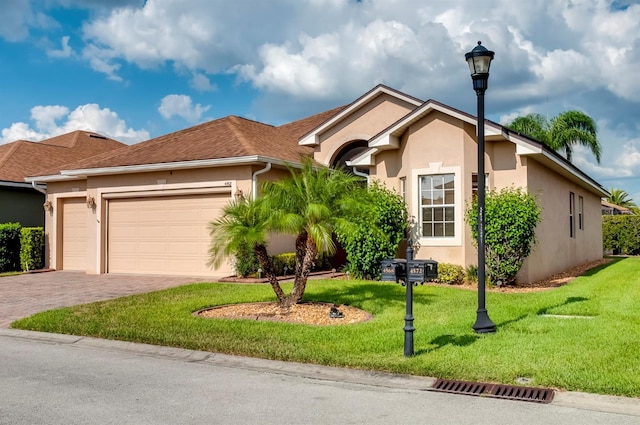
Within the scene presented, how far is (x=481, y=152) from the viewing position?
864cm

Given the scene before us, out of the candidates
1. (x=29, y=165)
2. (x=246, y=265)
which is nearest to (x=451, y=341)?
(x=246, y=265)

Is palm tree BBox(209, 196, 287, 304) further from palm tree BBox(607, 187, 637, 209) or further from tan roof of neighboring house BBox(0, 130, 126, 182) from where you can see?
palm tree BBox(607, 187, 637, 209)

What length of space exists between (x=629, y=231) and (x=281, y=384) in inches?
1189

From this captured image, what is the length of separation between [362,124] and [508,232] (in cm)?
780

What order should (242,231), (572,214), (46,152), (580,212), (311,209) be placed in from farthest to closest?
(46,152), (580,212), (572,214), (242,231), (311,209)

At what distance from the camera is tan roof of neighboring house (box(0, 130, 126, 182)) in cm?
2267

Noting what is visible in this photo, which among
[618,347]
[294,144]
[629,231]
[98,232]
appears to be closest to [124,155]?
[98,232]

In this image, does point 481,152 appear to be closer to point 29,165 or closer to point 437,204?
point 437,204

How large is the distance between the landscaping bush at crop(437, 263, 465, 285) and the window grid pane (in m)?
0.88

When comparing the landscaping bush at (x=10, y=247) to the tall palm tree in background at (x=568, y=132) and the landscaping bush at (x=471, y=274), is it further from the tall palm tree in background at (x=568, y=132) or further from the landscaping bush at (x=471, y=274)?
the tall palm tree in background at (x=568, y=132)

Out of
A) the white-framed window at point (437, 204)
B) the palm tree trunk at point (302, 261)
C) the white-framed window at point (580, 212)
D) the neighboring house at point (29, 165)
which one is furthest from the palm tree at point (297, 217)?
the white-framed window at point (580, 212)

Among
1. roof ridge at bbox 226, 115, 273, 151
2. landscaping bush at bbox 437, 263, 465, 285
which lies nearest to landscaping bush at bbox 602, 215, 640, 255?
roof ridge at bbox 226, 115, 273, 151

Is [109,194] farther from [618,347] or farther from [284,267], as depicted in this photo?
[618,347]

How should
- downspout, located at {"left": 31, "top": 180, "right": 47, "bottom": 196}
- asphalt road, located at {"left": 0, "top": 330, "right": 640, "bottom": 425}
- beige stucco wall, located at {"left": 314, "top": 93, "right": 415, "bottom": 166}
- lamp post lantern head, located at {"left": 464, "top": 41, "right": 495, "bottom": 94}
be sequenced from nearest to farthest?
asphalt road, located at {"left": 0, "top": 330, "right": 640, "bottom": 425} → lamp post lantern head, located at {"left": 464, "top": 41, "right": 495, "bottom": 94} → beige stucco wall, located at {"left": 314, "top": 93, "right": 415, "bottom": 166} → downspout, located at {"left": 31, "top": 180, "right": 47, "bottom": 196}
